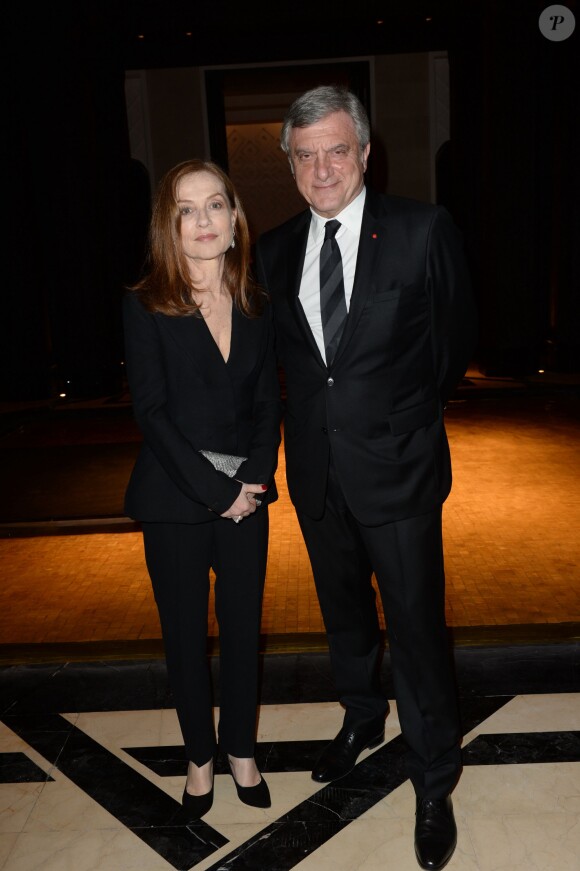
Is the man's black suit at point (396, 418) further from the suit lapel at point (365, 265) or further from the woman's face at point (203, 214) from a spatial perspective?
the woman's face at point (203, 214)

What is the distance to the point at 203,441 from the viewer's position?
2.11m

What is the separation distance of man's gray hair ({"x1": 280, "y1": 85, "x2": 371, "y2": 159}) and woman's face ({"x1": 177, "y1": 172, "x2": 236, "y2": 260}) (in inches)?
8.2

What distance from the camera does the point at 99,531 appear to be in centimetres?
434

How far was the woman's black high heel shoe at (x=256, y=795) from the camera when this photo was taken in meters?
2.25

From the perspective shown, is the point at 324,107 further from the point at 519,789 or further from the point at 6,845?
the point at 6,845

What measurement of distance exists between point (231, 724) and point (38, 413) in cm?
599

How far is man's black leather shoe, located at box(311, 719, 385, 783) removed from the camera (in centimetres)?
236

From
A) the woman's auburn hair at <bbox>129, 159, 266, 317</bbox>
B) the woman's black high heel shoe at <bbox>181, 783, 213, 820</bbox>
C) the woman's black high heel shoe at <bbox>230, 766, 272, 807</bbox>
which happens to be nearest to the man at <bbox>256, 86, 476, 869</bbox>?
the woman's auburn hair at <bbox>129, 159, 266, 317</bbox>

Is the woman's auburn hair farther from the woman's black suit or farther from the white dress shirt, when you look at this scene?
the white dress shirt

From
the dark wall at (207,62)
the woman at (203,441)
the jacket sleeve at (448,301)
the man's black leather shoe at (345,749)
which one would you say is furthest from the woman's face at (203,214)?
the dark wall at (207,62)

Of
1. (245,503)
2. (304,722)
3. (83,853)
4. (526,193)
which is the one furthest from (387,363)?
(526,193)

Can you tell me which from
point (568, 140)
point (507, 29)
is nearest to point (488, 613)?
point (568, 140)

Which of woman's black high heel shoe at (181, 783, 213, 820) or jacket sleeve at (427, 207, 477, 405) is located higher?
jacket sleeve at (427, 207, 477, 405)

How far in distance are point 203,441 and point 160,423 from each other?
0.43 feet
